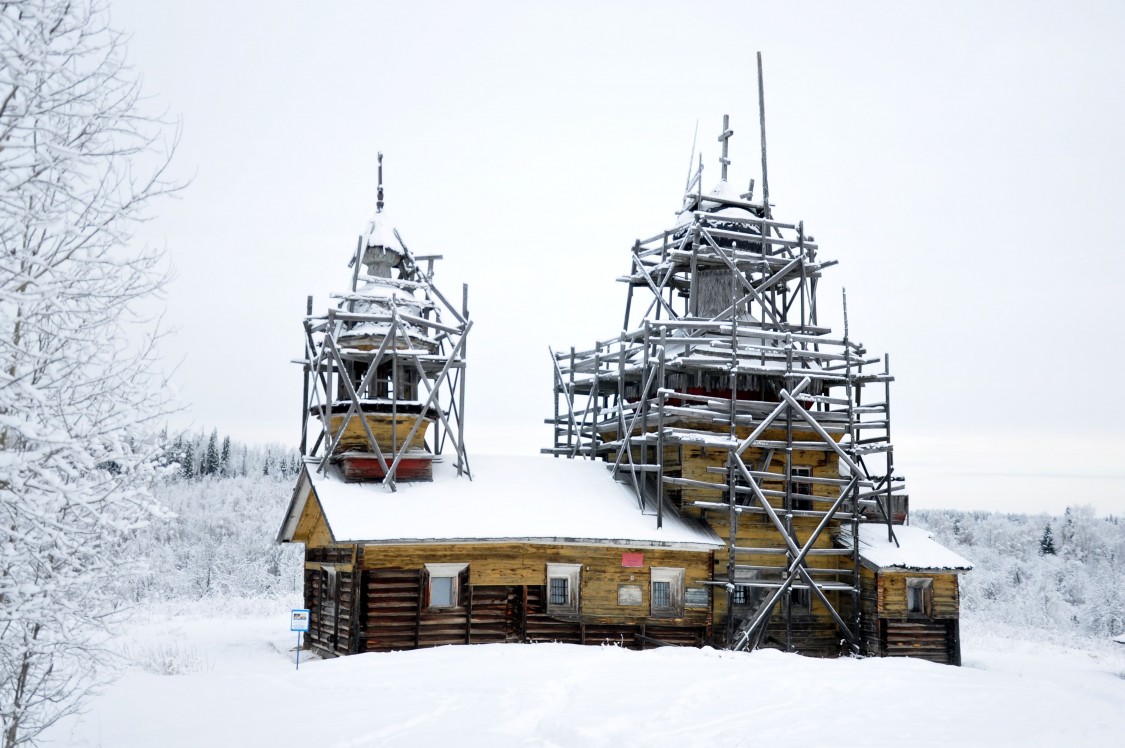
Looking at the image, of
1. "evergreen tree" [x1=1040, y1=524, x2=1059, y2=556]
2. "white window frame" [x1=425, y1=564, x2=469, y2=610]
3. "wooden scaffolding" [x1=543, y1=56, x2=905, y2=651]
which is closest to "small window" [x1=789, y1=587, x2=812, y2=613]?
"wooden scaffolding" [x1=543, y1=56, x2=905, y2=651]

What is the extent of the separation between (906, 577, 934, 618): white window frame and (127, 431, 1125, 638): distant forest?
20.5m

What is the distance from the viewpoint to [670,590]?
26.9 m

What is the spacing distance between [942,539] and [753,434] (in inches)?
3055

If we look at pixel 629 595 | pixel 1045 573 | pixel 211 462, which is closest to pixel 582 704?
pixel 629 595

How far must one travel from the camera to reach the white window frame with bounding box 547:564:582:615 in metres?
25.6

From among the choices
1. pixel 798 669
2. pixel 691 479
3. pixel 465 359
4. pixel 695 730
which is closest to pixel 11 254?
pixel 695 730

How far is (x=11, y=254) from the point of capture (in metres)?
8.69

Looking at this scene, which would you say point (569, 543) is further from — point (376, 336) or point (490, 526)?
point (376, 336)

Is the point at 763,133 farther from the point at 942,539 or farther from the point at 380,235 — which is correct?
the point at 942,539

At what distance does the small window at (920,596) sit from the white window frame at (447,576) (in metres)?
13.2

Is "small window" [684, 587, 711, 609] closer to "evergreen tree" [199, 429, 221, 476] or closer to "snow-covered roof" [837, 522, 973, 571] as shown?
"snow-covered roof" [837, 522, 973, 571]

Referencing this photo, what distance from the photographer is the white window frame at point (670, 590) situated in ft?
87.2

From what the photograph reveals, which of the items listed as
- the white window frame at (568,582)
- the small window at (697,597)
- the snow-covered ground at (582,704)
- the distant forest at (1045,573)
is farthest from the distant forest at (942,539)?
the small window at (697,597)

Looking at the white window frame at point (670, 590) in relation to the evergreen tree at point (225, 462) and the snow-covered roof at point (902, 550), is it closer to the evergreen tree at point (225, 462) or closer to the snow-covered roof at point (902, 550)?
the snow-covered roof at point (902, 550)
